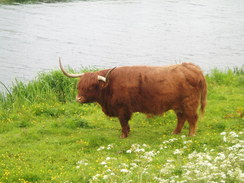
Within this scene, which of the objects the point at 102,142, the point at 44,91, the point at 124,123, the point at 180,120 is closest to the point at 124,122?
the point at 124,123

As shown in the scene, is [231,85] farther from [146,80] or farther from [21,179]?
[21,179]

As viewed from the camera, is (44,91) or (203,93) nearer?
(203,93)

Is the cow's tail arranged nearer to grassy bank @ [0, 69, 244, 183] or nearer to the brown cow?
the brown cow

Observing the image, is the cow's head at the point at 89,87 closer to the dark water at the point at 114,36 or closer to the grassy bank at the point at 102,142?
the grassy bank at the point at 102,142

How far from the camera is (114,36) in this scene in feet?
85.5

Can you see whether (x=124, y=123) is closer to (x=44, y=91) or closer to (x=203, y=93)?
(x=203, y=93)

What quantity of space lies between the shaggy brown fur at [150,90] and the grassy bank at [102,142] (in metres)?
0.63

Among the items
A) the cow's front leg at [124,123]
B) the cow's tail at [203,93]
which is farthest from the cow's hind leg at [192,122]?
the cow's front leg at [124,123]

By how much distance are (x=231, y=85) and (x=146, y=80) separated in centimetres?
627

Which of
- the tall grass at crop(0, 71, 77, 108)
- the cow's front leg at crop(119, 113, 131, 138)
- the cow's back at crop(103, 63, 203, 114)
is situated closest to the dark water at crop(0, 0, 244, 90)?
the tall grass at crop(0, 71, 77, 108)

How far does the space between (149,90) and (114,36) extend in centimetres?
1744

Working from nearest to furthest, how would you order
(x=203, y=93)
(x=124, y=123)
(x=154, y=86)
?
(x=154, y=86) → (x=203, y=93) → (x=124, y=123)

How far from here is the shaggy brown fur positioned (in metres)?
8.90

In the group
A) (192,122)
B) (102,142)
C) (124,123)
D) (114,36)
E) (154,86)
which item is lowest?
(102,142)
